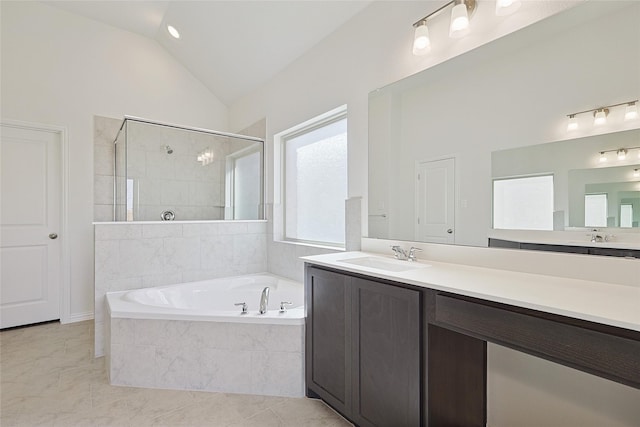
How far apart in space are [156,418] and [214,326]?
1.80 feet

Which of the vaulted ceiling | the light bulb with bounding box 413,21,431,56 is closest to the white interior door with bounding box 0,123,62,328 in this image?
the vaulted ceiling

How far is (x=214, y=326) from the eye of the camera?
6.70 feet

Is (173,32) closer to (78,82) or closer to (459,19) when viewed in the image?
(78,82)

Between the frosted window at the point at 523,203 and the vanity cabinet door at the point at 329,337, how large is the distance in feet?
2.71

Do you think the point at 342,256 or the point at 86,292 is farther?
the point at 86,292

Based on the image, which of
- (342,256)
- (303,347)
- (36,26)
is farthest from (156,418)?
(36,26)

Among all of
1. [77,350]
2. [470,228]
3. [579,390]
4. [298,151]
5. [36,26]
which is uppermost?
[36,26]

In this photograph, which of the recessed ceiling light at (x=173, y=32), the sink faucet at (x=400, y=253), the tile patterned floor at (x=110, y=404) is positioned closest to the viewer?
the tile patterned floor at (x=110, y=404)

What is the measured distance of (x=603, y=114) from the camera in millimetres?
1252

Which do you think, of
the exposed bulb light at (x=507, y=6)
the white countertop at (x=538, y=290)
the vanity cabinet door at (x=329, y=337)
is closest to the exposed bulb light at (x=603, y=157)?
the white countertop at (x=538, y=290)

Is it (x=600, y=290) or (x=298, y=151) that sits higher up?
(x=298, y=151)

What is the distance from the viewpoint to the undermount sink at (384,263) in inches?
70.4

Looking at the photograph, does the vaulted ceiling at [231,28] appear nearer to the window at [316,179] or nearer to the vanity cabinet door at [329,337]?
the window at [316,179]

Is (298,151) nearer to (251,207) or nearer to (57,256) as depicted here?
(251,207)
